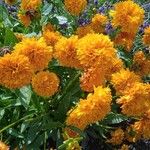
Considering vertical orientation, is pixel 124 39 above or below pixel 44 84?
above

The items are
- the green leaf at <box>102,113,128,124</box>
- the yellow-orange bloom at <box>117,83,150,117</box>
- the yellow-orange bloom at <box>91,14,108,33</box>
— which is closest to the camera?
the yellow-orange bloom at <box>117,83,150,117</box>

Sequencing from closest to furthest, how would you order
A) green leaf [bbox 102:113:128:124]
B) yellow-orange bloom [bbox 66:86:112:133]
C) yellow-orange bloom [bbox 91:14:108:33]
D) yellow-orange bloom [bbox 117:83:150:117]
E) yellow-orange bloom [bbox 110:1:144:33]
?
yellow-orange bloom [bbox 66:86:112:133] → yellow-orange bloom [bbox 117:83:150:117] → yellow-orange bloom [bbox 110:1:144:33] → green leaf [bbox 102:113:128:124] → yellow-orange bloom [bbox 91:14:108:33]

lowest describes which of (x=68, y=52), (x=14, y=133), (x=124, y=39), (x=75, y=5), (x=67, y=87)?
(x=14, y=133)

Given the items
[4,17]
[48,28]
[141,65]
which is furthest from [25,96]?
[4,17]

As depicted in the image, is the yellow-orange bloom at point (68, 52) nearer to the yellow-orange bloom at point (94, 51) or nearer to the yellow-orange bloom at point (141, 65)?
the yellow-orange bloom at point (94, 51)

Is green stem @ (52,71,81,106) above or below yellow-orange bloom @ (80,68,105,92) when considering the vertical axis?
below

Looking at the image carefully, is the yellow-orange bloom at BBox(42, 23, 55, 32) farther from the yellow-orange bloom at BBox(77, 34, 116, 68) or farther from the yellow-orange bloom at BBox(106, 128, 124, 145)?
the yellow-orange bloom at BBox(106, 128, 124, 145)

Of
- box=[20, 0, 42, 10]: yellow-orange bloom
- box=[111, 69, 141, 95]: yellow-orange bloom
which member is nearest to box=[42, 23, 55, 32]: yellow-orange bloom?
box=[20, 0, 42, 10]: yellow-orange bloom

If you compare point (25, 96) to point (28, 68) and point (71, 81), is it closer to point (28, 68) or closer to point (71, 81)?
point (71, 81)
